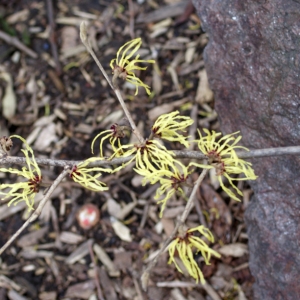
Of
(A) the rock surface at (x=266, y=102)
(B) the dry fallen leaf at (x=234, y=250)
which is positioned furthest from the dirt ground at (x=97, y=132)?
(A) the rock surface at (x=266, y=102)

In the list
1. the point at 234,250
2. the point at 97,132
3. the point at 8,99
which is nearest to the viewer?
the point at 234,250

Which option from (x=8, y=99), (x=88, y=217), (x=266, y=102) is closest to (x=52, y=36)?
(x=8, y=99)

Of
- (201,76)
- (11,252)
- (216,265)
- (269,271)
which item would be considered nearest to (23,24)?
(201,76)

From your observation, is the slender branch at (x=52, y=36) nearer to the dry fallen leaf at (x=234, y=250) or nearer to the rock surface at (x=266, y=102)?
the rock surface at (x=266, y=102)

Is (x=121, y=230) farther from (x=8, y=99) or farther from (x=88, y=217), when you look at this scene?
(x=8, y=99)

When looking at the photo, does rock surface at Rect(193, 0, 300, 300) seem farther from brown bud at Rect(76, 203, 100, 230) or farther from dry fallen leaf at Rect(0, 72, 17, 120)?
dry fallen leaf at Rect(0, 72, 17, 120)

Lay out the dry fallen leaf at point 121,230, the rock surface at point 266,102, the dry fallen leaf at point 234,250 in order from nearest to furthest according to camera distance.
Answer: the rock surface at point 266,102 → the dry fallen leaf at point 234,250 → the dry fallen leaf at point 121,230

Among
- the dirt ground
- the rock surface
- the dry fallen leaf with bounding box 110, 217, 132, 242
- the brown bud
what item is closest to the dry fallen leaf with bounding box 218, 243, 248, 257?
the dirt ground
